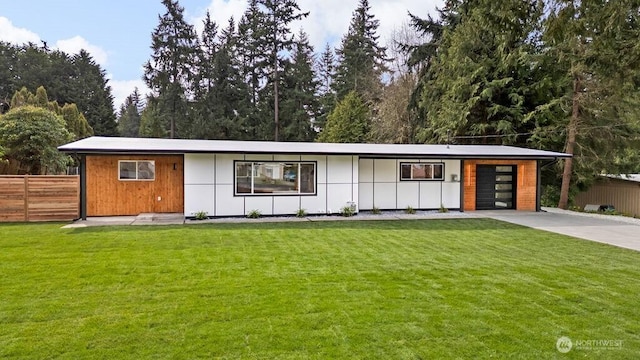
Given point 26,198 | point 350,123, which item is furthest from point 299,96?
point 26,198

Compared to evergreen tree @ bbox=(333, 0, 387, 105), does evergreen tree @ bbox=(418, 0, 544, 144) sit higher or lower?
lower

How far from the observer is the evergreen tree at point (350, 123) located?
85.6 ft

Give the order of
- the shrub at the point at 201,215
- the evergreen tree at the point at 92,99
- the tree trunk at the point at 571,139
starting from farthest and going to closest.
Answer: the evergreen tree at the point at 92,99, the tree trunk at the point at 571,139, the shrub at the point at 201,215

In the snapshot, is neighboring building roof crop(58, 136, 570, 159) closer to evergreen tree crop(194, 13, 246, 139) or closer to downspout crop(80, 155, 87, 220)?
downspout crop(80, 155, 87, 220)

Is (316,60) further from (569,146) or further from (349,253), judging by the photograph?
(349,253)

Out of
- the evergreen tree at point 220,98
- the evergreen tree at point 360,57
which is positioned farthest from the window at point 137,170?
the evergreen tree at point 360,57

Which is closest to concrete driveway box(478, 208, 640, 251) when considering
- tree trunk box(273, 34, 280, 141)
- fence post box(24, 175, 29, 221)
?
fence post box(24, 175, 29, 221)

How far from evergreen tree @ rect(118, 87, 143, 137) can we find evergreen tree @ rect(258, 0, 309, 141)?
2907cm

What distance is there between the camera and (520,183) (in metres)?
14.4

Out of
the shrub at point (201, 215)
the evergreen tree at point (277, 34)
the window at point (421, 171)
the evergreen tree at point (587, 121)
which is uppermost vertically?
the evergreen tree at point (277, 34)

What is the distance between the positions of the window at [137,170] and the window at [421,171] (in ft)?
25.7

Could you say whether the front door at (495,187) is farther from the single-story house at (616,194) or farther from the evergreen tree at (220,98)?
the evergreen tree at (220,98)

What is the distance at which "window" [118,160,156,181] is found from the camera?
39.1 feet

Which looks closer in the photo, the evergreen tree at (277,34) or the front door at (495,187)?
the front door at (495,187)
